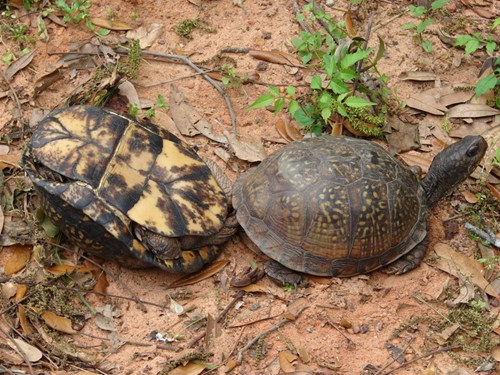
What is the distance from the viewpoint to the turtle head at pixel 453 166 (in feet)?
16.6

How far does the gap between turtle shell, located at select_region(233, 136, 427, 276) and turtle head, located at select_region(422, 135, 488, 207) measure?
319mm

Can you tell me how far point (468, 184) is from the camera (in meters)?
5.52

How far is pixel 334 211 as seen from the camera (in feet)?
15.3

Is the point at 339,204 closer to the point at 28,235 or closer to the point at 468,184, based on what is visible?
the point at 468,184

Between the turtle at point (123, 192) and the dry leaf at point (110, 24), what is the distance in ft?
5.46

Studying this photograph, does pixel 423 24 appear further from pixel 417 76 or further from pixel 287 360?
pixel 287 360

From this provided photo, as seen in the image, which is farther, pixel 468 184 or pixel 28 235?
pixel 468 184

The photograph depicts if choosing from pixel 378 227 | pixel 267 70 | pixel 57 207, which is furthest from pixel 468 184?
pixel 57 207

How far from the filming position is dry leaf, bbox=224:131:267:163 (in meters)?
5.46

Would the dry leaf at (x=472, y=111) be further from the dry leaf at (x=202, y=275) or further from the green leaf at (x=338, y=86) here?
the dry leaf at (x=202, y=275)

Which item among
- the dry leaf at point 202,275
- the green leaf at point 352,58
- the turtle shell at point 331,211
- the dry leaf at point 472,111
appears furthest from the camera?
the dry leaf at point 472,111

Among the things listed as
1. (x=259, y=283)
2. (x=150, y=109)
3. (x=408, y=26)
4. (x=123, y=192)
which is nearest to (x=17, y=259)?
(x=123, y=192)

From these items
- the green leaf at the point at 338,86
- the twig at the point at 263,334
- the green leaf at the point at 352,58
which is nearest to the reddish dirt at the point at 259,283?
the twig at the point at 263,334

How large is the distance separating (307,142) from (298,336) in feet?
5.05
